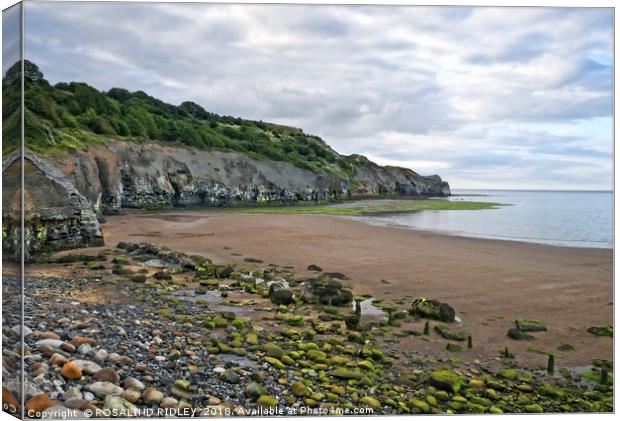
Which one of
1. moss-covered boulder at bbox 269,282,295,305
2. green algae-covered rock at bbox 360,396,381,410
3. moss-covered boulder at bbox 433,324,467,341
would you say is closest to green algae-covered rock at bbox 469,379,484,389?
moss-covered boulder at bbox 433,324,467,341

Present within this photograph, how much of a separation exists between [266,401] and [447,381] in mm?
1753

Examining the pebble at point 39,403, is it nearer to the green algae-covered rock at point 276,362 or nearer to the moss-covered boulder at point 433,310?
the green algae-covered rock at point 276,362

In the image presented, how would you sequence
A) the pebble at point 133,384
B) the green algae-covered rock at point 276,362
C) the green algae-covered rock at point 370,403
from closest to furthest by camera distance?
the pebble at point 133,384 < the green algae-covered rock at point 370,403 < the green algae-covered rock at point 276,362

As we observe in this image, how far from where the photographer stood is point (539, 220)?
38.4 feet

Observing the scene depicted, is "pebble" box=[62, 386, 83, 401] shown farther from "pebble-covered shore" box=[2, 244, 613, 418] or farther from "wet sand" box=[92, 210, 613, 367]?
"wet sand" box=[92, 210, 613, 367]

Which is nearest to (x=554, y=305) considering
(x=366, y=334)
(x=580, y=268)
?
(x=580, y=268)

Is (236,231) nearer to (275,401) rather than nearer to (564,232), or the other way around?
(275,401)

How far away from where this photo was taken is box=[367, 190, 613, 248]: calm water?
5.04 metres

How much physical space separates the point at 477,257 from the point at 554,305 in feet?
10.0

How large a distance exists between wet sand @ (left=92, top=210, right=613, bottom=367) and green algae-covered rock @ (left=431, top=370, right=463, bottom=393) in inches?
16.9

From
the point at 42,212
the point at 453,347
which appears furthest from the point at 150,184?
the point at 453,347

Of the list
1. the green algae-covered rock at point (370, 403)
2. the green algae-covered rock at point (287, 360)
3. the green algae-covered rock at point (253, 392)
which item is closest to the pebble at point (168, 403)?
the green algae-covered rock at point (253, 392)

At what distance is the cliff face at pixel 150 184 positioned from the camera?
20.2 feet

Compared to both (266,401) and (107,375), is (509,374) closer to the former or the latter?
(266,401)
